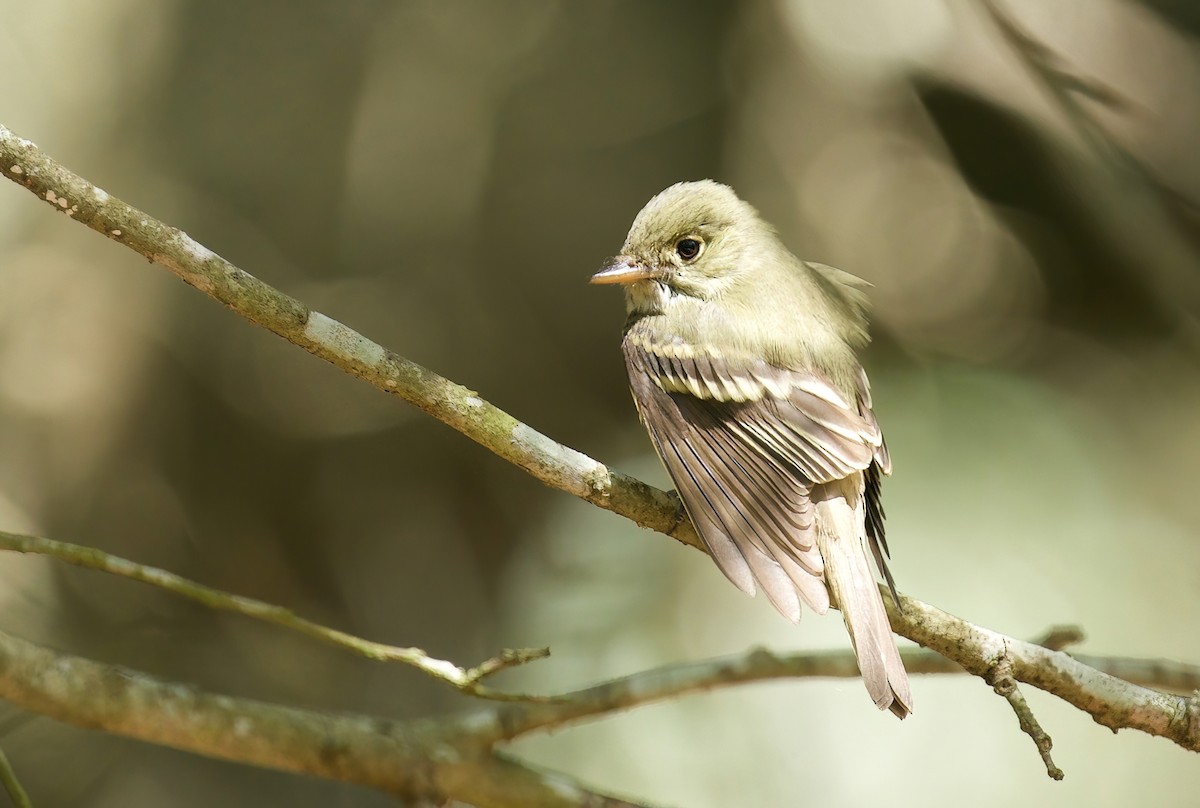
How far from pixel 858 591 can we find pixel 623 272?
4.04 ft

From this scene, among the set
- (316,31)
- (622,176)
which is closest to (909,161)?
(622,176)

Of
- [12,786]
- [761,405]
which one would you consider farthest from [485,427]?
[12,786]

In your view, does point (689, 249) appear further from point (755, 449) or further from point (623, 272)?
point (755, 449)

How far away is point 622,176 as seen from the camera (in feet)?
16.9

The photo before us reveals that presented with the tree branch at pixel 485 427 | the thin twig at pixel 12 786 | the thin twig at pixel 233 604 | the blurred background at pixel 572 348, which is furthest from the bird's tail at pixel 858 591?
the thin twig at pixel 12 786

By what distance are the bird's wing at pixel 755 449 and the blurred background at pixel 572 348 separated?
5.46 ft

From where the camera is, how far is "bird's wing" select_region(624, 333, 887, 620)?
2.58m

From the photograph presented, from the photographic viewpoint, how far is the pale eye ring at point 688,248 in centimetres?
338

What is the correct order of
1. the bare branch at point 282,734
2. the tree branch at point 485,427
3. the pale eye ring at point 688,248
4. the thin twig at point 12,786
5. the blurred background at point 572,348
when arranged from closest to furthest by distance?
the tree branch at point 485,427
the thin twig at point 12,786
the bare branch at point 282,734
the pale eye ring at point 688,248
the blurred background at point 572,348

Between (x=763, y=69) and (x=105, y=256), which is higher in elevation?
(x=763, y=69)

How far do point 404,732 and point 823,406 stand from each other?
139cm

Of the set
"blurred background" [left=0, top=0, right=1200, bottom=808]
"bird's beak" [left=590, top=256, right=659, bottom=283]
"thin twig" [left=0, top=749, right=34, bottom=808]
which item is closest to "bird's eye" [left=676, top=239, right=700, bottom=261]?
"bird's beak" [left=590, top=256, right=659, bottom=283]

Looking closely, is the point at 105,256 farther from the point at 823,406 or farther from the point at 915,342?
the point at 915,342

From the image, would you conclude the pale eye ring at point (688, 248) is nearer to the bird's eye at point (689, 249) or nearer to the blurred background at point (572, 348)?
the bird's eye at point (689, 249)
